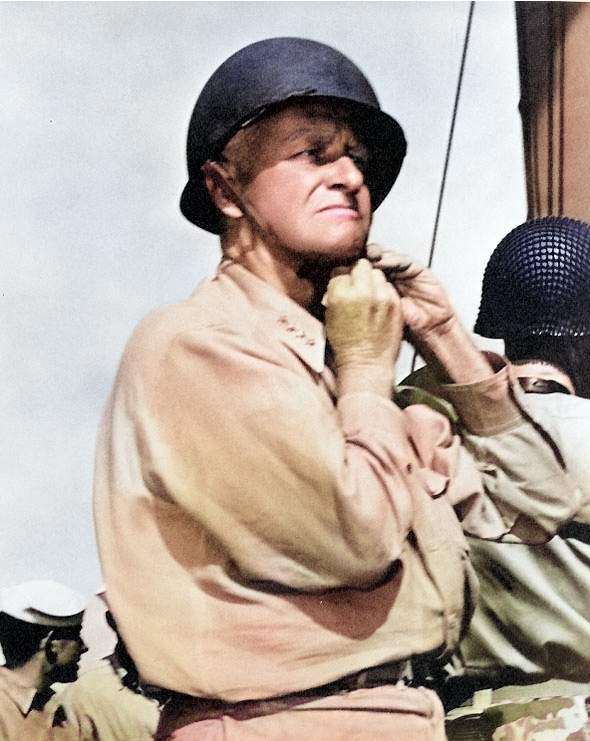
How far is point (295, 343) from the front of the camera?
2.28 m

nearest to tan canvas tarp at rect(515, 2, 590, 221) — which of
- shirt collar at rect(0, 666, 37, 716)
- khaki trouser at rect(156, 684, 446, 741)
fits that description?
khaki trouser at rect(156, 684, 446, 741)

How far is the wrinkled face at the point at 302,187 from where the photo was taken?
2.34 meters

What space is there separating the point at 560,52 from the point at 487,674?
1632 mm

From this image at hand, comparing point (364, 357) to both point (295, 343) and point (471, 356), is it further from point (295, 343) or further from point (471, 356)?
point (471, 356)

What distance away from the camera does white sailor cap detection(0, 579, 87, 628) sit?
234 centimetres

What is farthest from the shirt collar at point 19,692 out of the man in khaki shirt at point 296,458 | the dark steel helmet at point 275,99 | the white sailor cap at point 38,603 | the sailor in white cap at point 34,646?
the dark steel helmet at point 275,99

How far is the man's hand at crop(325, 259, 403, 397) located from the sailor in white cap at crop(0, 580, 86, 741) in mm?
828

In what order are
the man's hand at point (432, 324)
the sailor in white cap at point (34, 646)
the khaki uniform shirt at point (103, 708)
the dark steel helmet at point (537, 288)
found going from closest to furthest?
1. the khaki uniform shirt at point (103, 708)
2. the sailor in white cap at point (34, 646)
3. the man's hand at point (432, 324)
4. the dark steel helmet at point (537, 288)

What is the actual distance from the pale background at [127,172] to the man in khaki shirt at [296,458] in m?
0.10

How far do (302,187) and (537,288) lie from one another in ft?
2.23

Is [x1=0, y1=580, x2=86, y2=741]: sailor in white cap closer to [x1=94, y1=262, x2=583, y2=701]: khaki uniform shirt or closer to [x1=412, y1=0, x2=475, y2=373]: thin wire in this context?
[x1=94, y1=262, x2=583, y2=701]: khaki uniform shirt

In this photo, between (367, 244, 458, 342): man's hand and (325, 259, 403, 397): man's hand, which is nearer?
(325, 259, 403, 397): man's hand

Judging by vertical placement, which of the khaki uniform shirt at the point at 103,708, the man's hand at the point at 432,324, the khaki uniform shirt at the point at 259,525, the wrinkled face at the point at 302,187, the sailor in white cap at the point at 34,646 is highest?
the wrinkled face at the point at 302,187

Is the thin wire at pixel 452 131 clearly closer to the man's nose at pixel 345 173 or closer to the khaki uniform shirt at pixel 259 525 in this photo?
the man's nose at pixel 345 173
